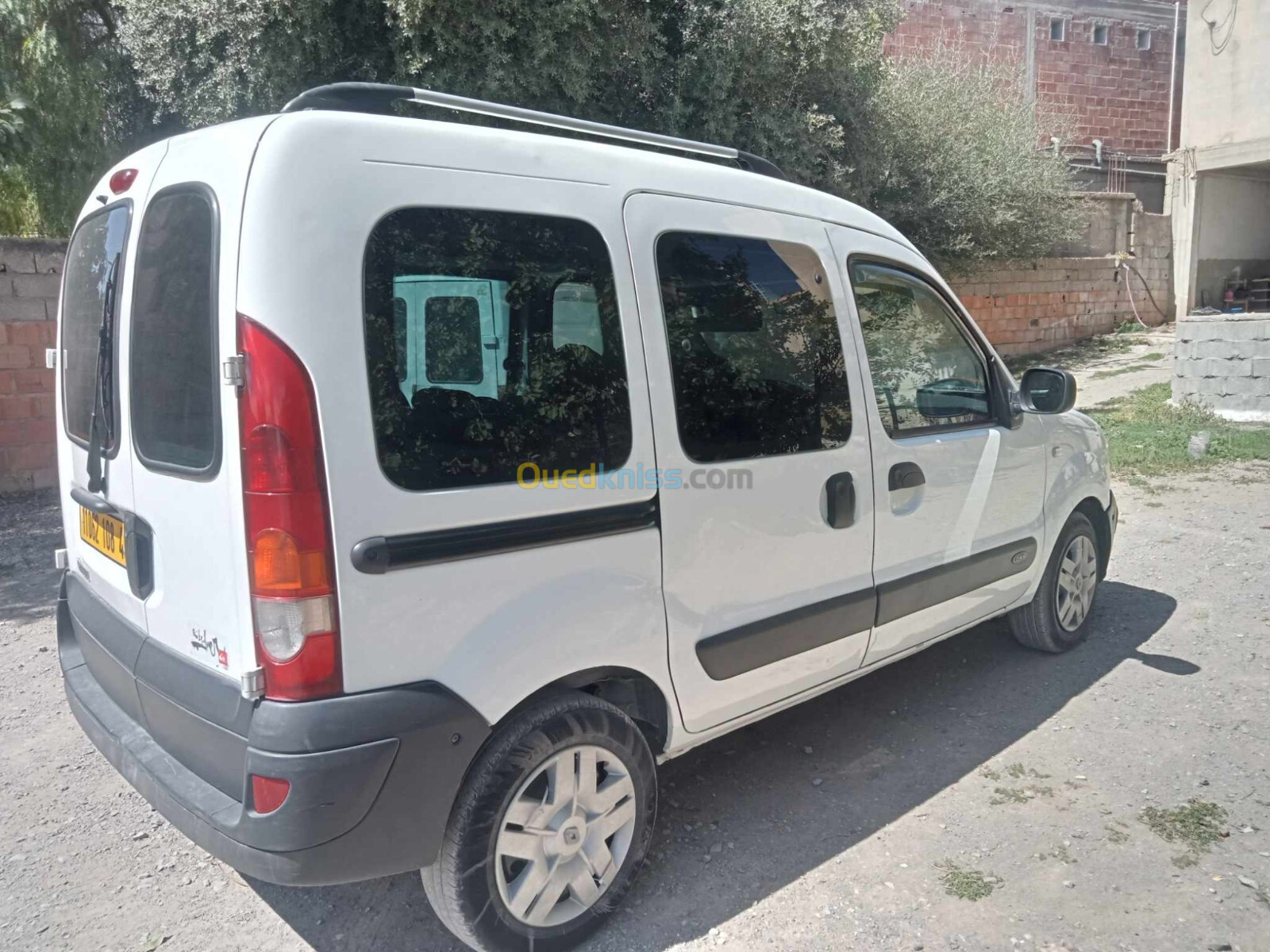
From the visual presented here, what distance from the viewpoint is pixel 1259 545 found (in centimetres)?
621

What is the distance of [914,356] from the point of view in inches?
140

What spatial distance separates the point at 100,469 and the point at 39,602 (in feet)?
11.1

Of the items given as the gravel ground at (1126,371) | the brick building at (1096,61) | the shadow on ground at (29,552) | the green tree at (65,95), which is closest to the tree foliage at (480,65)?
the green tree at (65,95)

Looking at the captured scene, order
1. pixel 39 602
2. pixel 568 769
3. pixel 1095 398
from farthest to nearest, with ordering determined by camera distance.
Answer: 1. pixel 1095 398
2. pixel 39 602
3. pixel 568 769

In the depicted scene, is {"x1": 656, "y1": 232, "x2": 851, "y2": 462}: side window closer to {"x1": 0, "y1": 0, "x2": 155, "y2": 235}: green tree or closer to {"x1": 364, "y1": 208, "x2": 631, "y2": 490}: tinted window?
{"x1": 364, "y1": 208, "x2": 631, "y2": 490}: tinted window

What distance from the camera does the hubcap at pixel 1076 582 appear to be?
14.7 ft

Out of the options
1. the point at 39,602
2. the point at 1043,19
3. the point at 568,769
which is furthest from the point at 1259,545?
the point at 1043,19

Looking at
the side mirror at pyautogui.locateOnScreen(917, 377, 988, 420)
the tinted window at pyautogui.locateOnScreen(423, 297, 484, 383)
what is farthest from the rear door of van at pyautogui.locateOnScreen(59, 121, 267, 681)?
the side mirror at pyautogui.locateOnScreen(917, 377, 988, 420)

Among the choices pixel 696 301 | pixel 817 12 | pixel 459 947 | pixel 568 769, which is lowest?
pixel 459 947

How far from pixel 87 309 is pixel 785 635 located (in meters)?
2.32

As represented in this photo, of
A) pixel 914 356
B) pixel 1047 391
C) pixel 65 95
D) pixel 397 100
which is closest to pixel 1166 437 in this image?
pixel 1047 391

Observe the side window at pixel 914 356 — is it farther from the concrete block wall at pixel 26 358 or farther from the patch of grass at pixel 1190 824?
the concrete block wall at pixel 26 358

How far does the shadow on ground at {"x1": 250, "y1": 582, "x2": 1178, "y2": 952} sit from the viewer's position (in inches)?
108

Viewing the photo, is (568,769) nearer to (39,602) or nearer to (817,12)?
(39,602)
